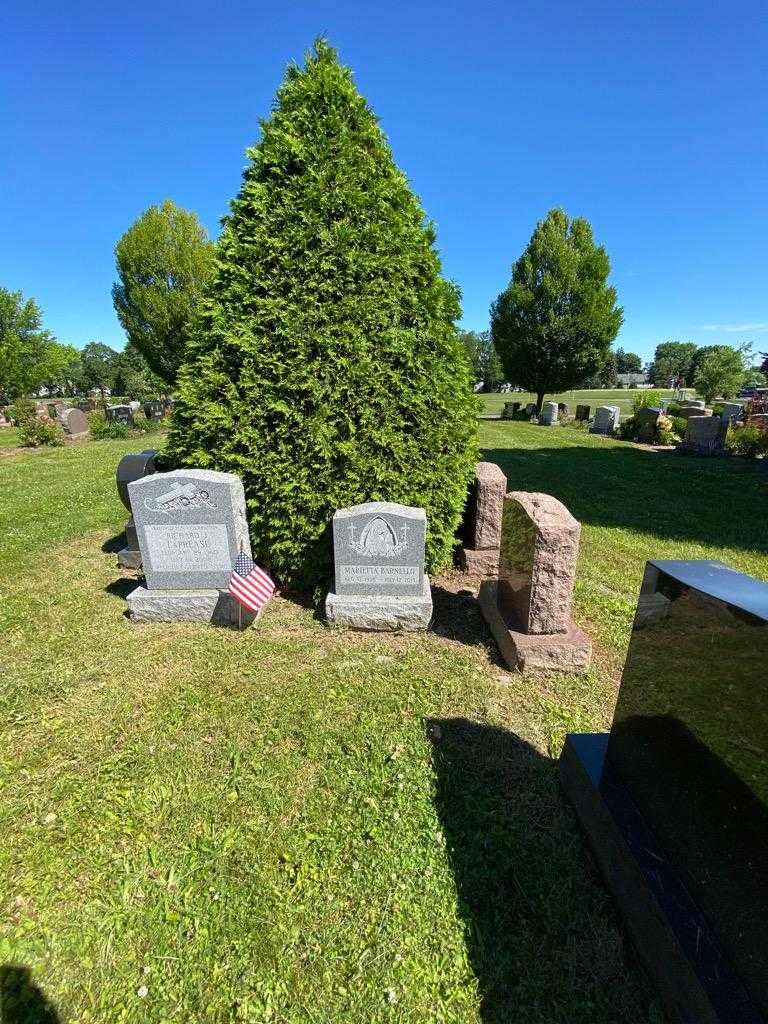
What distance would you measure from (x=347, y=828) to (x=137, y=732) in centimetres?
173

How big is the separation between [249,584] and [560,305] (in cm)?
2430

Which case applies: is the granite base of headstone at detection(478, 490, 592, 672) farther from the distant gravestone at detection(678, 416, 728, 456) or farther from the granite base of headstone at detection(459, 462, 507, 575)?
the distant gravestone at detection(678, 416, 728, 456)

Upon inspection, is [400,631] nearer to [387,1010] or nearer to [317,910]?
[317,910]

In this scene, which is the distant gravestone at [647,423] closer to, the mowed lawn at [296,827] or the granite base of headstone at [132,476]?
the mowed lawn at [296,827]

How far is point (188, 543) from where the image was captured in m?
4.77

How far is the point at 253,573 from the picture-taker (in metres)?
4.83

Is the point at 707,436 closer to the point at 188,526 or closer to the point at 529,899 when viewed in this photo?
the point at 188,526

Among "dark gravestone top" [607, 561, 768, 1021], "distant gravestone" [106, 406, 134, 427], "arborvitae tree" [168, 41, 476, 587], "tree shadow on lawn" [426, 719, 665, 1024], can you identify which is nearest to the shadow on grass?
"tree shadow on lawn" [426, 719, 665, 1024]

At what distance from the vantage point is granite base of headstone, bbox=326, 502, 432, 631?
4.54 metres

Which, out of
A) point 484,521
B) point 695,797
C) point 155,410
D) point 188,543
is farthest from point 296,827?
point 155,410

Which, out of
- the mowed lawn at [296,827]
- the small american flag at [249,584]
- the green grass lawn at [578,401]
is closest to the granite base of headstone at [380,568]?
the mowed lawn at [296,827]

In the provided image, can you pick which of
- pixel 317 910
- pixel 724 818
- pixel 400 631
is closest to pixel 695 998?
pixel 724 818

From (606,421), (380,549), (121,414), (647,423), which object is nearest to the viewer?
(380,549)

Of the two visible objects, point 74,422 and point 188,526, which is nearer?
point 188,526
